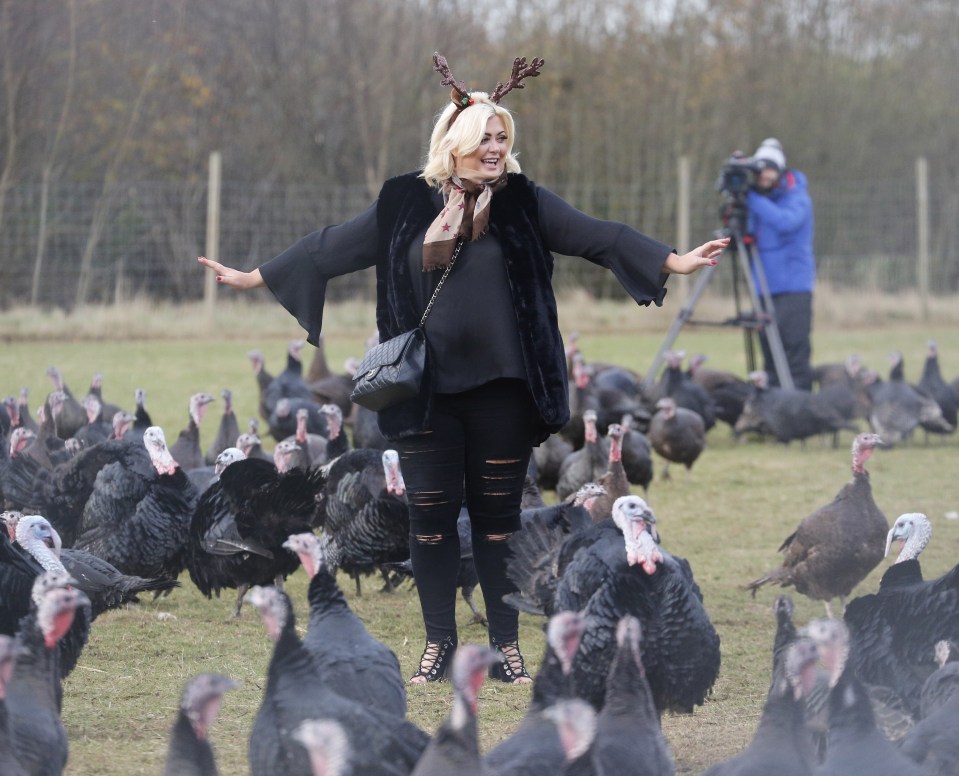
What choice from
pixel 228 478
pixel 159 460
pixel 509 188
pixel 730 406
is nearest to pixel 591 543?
pixel 509 188

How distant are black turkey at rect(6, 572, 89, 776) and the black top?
47.9 inches

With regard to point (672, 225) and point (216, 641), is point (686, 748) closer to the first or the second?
point (216, 641)

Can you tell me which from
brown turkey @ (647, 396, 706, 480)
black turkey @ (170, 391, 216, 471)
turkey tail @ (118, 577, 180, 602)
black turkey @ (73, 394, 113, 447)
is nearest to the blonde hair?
turkey tail @ (118, 577, 180, 602)

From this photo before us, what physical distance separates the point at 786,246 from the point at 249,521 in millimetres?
5932

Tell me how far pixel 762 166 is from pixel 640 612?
6715mm

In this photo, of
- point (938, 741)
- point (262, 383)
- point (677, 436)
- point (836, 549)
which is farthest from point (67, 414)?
point (938, 741)

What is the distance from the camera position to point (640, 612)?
372 cm

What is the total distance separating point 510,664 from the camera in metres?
4.23

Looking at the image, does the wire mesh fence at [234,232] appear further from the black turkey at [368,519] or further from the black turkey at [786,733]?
the black turkey at [786,733]

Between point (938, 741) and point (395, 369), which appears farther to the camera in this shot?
point (395, 369)

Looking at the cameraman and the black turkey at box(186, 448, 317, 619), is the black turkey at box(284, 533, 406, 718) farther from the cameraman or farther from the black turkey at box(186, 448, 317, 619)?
the cameraman

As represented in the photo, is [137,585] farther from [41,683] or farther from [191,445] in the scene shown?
[191,445]

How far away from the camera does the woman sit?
3830 mm

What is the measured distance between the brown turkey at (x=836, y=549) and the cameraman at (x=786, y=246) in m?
4.72
